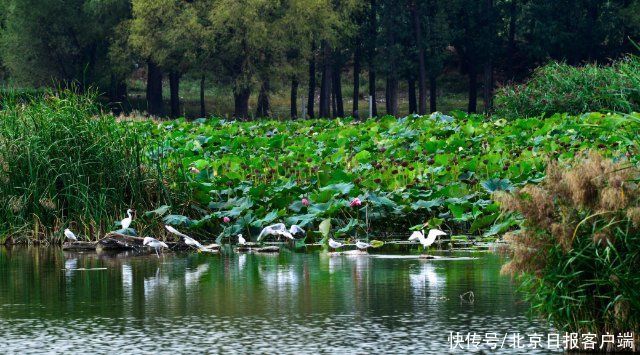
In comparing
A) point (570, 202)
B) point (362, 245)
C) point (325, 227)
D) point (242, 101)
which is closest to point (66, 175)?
point (325, 227)

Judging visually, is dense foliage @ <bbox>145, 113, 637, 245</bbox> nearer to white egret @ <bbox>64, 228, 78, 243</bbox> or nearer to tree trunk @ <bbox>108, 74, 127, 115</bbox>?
white egret @ <bbox>64, 228, 78, 243</bbox>

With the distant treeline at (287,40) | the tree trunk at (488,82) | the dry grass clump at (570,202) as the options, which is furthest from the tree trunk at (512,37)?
the dry grass clump at (570,202)

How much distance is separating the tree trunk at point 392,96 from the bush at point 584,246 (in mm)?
53942

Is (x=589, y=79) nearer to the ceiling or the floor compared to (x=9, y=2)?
nearer to the floor

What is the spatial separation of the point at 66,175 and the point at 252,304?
534 centimetres

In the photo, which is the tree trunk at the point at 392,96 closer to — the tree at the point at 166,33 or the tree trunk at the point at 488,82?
the tree trunk at the point at 488,82

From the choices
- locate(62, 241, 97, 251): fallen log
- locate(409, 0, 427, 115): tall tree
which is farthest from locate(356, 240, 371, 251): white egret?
locate(409, 0, 427, 115): tall tree

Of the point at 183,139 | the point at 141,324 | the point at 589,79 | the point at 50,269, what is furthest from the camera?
the point at 589,79

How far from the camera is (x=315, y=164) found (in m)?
17.8

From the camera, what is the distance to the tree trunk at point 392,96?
61.6 meters

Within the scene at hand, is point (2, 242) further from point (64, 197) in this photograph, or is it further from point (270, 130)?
point (270, 130)

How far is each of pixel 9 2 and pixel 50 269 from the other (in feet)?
185

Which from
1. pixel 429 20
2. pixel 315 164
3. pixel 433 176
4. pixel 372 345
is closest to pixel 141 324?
pixel 372 345

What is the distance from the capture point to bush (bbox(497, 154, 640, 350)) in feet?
22.1
